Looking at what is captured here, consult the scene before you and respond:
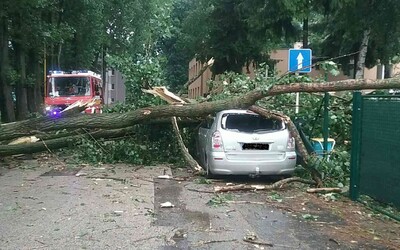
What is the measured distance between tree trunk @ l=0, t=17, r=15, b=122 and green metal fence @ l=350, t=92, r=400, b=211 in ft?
54.7

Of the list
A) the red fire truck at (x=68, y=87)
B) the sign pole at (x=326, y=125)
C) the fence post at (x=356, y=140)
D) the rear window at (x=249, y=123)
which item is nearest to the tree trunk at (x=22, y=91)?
the red fire truck at (x=68, y=87)

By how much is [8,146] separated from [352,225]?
330 inches

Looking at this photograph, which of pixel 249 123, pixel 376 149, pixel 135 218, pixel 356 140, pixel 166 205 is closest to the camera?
pixel 135 218

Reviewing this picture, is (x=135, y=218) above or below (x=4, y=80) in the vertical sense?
below

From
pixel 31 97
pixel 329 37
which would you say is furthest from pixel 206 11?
pixel 31 97

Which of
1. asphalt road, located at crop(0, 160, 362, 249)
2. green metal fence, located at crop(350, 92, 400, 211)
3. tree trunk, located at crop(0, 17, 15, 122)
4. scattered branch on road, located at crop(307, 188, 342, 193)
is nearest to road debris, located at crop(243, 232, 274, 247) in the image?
asphalt road, located at crop(0, 160, 362, 249)

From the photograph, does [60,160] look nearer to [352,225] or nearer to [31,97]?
[352,225]

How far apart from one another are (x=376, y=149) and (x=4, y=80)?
17631 millimetres

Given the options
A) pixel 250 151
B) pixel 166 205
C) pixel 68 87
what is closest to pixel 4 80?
pixel 68 87

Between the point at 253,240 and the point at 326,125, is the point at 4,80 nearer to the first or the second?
the point at 326,125

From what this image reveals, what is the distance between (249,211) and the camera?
750 cm

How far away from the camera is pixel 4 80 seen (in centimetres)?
2116

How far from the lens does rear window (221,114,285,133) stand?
32.8 ft

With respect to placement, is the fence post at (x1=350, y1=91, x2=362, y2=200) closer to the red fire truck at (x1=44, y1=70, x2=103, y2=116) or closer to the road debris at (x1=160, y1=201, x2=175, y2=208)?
the road debris at (x1=160, y1=201, x2=175, y2=208)
